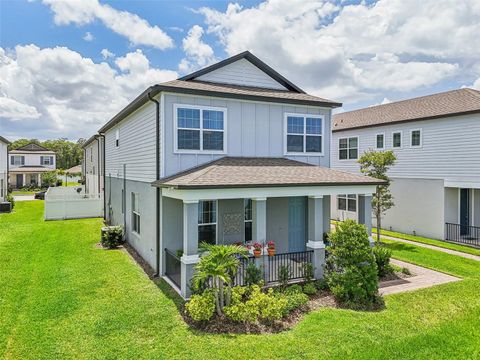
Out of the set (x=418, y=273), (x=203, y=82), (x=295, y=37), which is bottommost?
(x=418, y=273)

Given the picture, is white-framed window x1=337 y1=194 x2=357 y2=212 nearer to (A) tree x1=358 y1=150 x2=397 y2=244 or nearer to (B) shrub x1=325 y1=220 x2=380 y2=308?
(A) tree x1=358 y1=150 x2=397 y2=244

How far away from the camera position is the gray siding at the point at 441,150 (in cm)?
1677

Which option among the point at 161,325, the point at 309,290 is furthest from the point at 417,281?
the point at 161,325

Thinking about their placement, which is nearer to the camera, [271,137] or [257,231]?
[257,231]

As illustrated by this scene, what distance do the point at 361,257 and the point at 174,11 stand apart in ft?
40.2

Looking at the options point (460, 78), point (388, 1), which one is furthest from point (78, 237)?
point (460, 78)

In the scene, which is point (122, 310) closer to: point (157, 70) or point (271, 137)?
point (271, 137)

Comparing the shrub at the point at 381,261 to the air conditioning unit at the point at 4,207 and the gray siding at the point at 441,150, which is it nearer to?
the gray siding at the point at 441,150

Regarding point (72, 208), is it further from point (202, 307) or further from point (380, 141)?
point (380, 141)

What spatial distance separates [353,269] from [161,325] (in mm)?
5202

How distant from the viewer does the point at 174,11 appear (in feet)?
46.5

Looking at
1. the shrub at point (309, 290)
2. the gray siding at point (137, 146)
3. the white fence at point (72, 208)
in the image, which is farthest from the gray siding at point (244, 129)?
the white fence at point (72, 208)

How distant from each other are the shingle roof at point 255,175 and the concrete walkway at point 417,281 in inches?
133

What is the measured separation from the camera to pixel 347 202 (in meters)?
23.1
